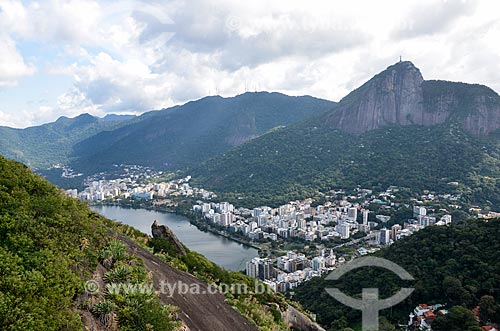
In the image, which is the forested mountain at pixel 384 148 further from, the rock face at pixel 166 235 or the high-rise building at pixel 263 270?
the rock face at pixel 166 235

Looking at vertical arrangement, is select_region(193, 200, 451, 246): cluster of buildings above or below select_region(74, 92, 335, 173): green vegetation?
below

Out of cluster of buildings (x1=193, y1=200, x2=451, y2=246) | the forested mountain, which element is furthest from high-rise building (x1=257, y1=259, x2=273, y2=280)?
the forested mountain

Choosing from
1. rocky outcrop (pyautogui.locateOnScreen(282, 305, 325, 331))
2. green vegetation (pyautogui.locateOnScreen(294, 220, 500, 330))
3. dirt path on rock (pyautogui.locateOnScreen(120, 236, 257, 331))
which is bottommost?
green vegetation (pyautogui.locateOnScreen(294, 220, 500, 330))

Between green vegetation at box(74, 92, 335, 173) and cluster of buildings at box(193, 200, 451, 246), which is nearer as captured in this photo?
cluster of buildings at box(193, 200, 451, 246)

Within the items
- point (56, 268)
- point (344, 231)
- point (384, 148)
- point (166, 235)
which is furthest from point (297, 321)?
point (384, 148)

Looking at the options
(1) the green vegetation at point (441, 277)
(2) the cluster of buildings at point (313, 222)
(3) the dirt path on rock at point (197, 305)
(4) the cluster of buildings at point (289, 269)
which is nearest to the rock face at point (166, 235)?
(3) the dirt path on rock at point (197, 305)

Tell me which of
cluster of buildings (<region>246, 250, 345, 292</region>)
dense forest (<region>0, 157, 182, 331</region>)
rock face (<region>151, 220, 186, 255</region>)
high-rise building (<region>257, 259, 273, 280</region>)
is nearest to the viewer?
dense forest (<region>0, 157, 182, 331</region>)

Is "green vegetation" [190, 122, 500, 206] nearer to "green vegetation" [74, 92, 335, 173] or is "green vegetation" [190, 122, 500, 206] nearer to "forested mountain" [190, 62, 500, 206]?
"forested mountain" [190, 62, 500, 206]
